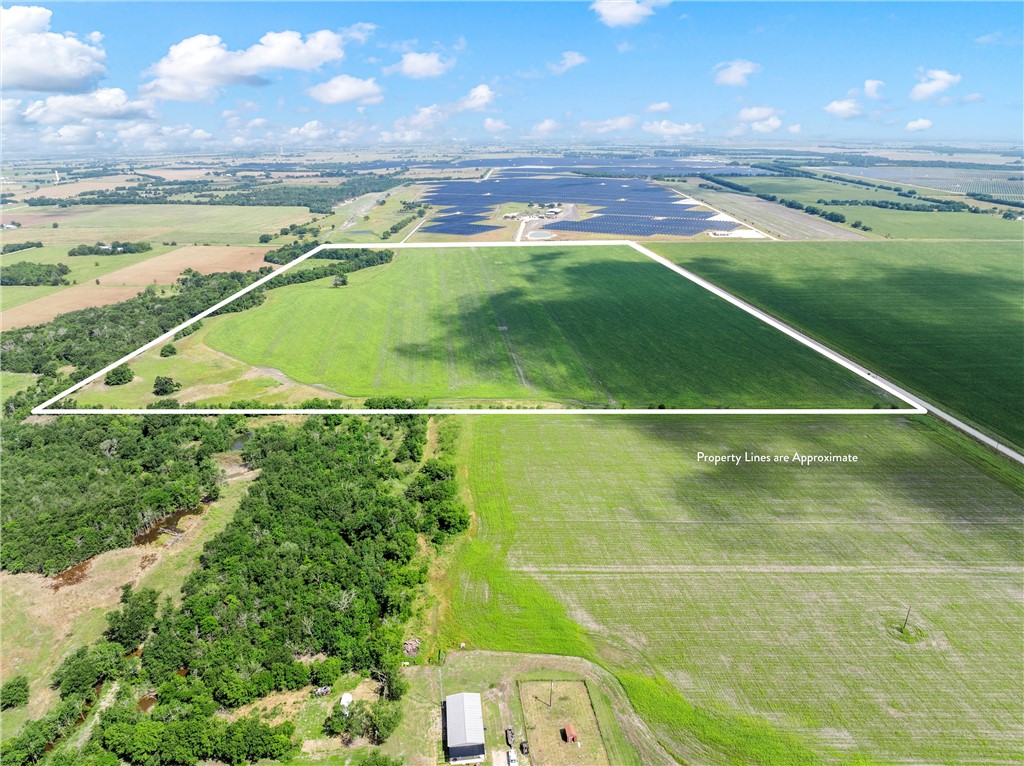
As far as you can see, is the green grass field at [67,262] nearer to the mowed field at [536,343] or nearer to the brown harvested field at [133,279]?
the brown harvested field at [133,279]

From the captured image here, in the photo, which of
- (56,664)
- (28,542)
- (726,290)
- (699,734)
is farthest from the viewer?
(726,290)

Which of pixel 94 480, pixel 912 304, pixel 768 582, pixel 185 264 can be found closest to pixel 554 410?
pixel 768 582

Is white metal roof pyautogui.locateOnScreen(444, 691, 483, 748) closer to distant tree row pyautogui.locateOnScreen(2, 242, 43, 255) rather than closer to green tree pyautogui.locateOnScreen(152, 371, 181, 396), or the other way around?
green tree pyautogui.locateOnScreen(152, 371, 181, 396)

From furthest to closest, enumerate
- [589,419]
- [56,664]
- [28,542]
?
[589,419], [28,542], [56,664]

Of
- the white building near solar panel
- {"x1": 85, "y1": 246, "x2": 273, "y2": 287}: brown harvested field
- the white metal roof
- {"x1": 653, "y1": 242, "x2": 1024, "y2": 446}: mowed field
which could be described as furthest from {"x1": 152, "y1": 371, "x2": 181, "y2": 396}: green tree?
{"x1": 653, "y1": 242, "x2": 1024, "y2": 446}: mowed field

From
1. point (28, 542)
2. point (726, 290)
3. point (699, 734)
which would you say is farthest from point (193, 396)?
point (726, 290)

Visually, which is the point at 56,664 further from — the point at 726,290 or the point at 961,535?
the point at 726,290
